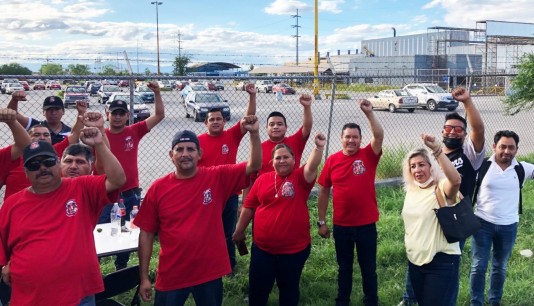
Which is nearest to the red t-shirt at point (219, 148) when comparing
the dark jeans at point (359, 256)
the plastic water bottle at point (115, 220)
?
the plastic water bottle at point (115, 220)

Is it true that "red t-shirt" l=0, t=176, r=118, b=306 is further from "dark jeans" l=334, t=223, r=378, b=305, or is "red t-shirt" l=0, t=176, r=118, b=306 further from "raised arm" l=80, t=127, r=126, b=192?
"dark jeans" l=334, t=223, r=378, b=305

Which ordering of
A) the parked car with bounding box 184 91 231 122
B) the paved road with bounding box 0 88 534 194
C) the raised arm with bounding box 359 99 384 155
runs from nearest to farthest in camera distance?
the raised arm with bounding box 359 99 384 155, the paved road with bounding box 0 88 534 194, the parked car with bounding box 184 91 231 122

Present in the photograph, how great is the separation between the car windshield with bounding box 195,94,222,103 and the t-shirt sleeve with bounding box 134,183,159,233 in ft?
53.4

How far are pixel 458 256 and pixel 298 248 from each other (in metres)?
1.20

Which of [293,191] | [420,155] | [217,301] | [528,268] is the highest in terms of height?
[420,155]

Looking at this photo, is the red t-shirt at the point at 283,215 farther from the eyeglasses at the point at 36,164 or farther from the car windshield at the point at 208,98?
the car windshield at the point at 208,98

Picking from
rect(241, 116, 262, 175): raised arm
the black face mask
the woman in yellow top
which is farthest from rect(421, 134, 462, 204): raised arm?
rect(241, 116, 262, 175): raised arm

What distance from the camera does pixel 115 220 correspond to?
4.72 metres

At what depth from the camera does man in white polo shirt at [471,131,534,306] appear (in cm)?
423

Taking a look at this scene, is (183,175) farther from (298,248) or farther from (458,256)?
(458,256)

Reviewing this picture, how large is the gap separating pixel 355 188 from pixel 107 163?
222 cm

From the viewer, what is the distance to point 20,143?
3732 millimetres

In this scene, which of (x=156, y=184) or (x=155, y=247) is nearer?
(x=156, y=184)

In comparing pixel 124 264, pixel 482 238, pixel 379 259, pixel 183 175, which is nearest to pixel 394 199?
pixel 379 259
